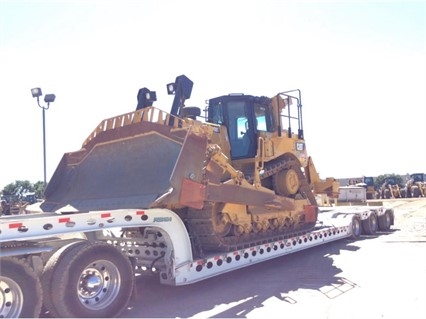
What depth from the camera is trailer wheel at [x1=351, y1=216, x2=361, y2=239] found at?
11719 millimetres

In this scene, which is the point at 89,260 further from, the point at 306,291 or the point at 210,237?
the point at 306,291

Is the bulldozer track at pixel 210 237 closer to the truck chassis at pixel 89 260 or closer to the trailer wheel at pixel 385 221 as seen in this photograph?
the truck chassis at pixel 89 260

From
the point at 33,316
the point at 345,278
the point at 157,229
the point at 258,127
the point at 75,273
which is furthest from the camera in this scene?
the point at 258,127

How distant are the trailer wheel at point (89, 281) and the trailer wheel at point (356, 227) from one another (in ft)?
26.5

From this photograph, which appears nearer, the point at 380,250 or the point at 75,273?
the point at 75,273

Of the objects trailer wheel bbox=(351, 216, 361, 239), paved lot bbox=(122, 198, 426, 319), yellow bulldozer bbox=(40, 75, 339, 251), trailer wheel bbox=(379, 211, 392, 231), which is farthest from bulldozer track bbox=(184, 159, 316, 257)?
trailer wheel bbox=(379, 211, 392, 231)

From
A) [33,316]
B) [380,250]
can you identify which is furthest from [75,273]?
[380,250]

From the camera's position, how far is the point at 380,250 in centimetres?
955

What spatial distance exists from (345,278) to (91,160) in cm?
483

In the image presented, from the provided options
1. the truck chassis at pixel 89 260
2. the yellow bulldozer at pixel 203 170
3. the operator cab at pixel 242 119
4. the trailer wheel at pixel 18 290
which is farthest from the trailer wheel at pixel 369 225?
the trailer wheel at pixel 18 290

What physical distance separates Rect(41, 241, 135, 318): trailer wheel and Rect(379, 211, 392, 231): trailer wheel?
1045 cm

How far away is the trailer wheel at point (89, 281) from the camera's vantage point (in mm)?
4648

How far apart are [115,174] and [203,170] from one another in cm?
157

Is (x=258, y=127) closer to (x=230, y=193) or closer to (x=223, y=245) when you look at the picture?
(x=230, y=193)
